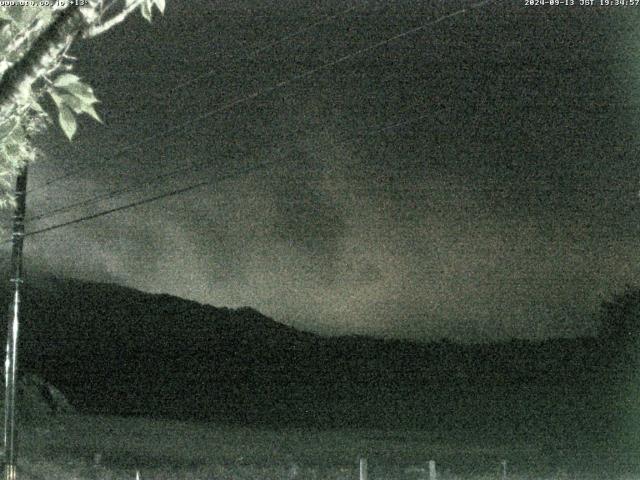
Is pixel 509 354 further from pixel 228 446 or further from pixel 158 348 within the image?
pixel 158 348

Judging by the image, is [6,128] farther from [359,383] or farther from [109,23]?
[359,383]

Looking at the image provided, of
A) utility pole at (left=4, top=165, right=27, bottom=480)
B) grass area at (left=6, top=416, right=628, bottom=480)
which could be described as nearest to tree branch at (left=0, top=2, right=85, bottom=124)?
utility pole at (left=4, top=165, right=27, bottom=480)

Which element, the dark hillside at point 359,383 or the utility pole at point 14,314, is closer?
the utility pole at point 14,314

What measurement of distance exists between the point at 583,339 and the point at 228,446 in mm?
31545

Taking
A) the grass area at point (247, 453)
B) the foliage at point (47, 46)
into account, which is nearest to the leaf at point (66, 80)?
the foliage at point (47, 46)

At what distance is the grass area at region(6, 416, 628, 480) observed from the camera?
26.1m

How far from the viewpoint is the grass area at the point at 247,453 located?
2608 cm

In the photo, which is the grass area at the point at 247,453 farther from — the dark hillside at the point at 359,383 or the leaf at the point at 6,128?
the leaf at the point at 6,128

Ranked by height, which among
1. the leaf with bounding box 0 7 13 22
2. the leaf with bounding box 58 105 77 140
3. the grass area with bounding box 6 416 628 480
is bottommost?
the grass area with bounding box 6 416 628 480

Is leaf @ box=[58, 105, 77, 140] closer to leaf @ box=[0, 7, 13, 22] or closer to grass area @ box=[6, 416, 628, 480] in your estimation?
leaf @ box=[0, 7, 13, 22]

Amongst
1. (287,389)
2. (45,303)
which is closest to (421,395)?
(287,389)

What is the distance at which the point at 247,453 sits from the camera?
120ft

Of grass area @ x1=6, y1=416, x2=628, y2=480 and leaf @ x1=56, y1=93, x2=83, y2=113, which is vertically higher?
leaf @ x1=56, y1=93, x2=83, y2=113

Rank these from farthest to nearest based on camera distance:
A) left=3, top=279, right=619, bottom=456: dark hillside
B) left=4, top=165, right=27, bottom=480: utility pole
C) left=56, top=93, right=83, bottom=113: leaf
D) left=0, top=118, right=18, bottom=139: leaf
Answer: left=3, top=279, right=619, bottom=456: dark hillside → left=4, top=165, right=27, bottom=480: utility pole → left=0, top=118, right=18, bottom=139: leaf → left=56, top=93, right=83, bottom=113: leaf
